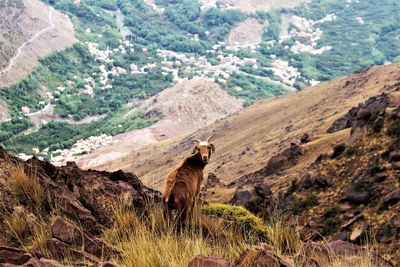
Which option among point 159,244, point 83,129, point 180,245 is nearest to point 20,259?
point 159,244

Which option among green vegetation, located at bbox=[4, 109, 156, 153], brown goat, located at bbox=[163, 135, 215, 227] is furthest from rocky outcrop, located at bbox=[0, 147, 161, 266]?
green vegetation, located at bbox=[4, 109, 156, 153]

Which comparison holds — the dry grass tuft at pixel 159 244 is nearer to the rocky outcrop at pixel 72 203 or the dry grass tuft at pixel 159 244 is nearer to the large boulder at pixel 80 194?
the rocky outcrop at pixel 72 203

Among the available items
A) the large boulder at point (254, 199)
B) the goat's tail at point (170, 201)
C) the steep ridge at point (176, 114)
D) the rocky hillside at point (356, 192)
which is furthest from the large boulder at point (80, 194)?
the steep ridge at point (176, 114)

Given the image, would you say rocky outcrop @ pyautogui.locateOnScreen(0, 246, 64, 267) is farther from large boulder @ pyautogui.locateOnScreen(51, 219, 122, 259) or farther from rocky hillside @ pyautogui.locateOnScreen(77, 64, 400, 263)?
rocky hillside @ pyautogui.locateOnScreen(77, 64, 400, 263)

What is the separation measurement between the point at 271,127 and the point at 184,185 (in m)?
72.0

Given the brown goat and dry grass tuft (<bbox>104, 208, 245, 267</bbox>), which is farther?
the brown goat

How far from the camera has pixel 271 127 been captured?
81125mm

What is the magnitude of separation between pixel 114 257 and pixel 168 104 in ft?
524

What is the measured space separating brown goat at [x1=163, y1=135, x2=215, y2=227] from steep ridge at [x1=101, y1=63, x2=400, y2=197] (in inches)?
1499

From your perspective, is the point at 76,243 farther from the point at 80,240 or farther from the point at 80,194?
the point at 80,194

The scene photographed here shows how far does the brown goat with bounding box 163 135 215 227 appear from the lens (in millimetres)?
9448

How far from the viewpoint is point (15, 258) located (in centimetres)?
620

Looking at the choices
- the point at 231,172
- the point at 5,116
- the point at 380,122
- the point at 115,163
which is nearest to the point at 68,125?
the point at 5,116

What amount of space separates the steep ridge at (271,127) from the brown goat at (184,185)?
38.1 metres
